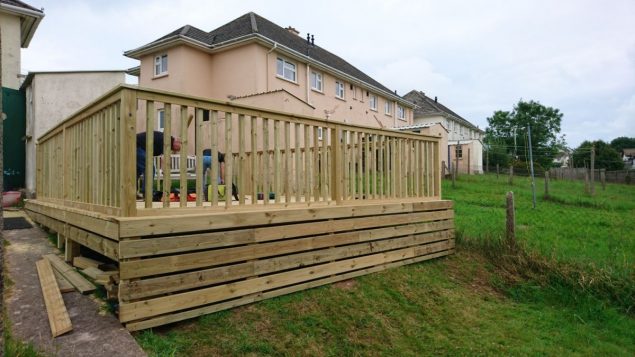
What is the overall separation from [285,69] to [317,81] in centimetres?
277

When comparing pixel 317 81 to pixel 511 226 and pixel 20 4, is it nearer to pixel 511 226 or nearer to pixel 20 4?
pixel 20 4

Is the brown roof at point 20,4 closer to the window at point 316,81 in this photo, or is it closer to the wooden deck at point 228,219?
the window at point 316,81

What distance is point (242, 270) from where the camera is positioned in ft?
12.4

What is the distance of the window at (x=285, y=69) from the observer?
17.5m

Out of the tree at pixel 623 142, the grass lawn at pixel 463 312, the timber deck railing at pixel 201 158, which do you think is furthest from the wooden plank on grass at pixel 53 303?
the tree at pixel 623 142

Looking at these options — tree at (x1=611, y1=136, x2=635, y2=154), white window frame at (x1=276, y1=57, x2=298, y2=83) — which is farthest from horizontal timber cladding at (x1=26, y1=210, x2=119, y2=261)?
tree at (x1=611, y1=136, x2=635, y2=154)

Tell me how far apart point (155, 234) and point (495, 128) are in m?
65.2

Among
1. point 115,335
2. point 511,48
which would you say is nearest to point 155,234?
point 115,335

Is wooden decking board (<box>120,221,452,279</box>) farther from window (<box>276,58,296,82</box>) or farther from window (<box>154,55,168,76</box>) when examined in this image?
window (<box>154,55,168,76</box>)

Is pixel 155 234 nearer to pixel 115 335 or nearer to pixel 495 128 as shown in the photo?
pixel 115 335

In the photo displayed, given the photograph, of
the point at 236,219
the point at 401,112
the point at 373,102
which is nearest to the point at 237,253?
the point at 236,219

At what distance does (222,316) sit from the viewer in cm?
355

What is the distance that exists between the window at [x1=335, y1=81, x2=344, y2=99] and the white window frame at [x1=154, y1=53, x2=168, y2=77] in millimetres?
9112

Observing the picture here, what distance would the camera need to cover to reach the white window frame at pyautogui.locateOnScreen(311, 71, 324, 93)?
19.7 metres
